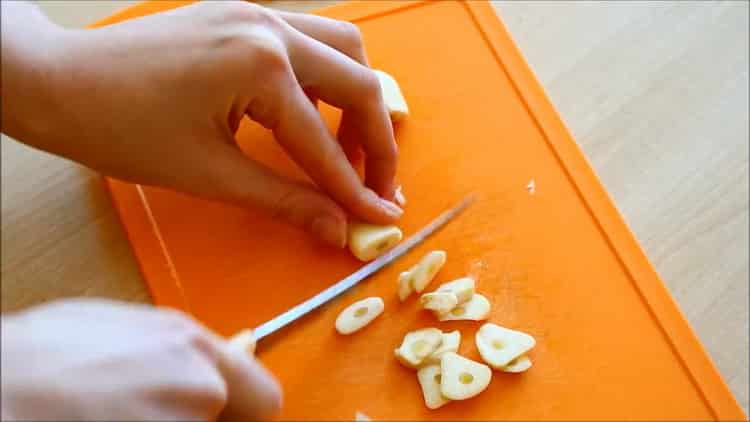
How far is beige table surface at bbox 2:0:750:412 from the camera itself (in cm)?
84

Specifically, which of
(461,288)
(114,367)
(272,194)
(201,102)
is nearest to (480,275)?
(461,288)

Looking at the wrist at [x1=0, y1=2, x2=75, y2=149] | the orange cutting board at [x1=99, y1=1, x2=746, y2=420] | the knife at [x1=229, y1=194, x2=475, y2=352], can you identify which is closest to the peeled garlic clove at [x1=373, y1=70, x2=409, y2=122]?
the orange cutting board at [x1=99, y1=1, x2=746, y2=420]

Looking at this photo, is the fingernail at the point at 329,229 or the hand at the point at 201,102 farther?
the fingernail at the point at 329,229

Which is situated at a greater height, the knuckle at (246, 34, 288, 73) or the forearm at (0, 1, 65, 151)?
the forearm at (0, 1, 65, 151)

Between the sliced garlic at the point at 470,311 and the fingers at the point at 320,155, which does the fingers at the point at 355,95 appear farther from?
the sliced garlic at the point at 470,311

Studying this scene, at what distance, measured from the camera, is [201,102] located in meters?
0.73

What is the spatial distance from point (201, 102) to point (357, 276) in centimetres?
25

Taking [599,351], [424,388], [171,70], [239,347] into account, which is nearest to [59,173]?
[171,70]

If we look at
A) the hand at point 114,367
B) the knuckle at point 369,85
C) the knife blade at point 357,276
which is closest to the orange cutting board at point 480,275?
the knife blade at point 357,276

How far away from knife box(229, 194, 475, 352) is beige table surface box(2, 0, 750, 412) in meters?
0.14

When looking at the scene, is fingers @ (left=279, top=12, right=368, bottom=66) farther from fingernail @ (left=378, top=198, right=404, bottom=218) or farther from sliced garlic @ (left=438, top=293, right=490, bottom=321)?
sliced garlic @ (left=438, top=293, right=490, bottom=321)

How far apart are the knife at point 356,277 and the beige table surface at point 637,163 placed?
0.14 metres

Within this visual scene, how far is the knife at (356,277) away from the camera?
825 mm

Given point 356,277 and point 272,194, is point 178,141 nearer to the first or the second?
point 272,194
